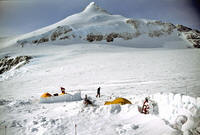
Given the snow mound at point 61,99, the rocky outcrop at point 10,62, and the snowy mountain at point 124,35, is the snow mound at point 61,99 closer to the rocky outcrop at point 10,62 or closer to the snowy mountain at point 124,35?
the rocky outcrop at point 10,62

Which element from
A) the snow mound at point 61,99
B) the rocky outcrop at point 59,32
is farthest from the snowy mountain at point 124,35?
the snow mound at point 61,99

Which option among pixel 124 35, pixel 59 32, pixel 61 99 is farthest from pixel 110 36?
pixel 61 99

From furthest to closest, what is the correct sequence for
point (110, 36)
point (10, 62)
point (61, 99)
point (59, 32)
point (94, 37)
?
A: point (59, 32), point (110, 36), point (94, 37), point (10, 62), point (61, 99)

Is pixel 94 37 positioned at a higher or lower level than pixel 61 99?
higher

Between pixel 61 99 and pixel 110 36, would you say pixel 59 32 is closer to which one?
pixel 110 36

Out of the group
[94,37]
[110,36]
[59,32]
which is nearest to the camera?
[94,37]

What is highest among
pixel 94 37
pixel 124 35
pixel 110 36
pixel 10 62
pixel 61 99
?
pixel 124 35

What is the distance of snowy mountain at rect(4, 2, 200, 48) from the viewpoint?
226ft

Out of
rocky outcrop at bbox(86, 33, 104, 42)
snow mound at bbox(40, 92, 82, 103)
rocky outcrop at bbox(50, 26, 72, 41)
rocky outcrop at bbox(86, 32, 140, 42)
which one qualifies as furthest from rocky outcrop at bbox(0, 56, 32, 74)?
rocky outcrop at bbox(86, 32, 140, 42)

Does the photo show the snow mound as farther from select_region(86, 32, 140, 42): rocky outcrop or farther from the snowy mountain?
select_region(86, 32, 140, 42): rocky outcrop

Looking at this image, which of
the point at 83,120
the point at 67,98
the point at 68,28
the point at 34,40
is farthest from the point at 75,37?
the point at 83,120

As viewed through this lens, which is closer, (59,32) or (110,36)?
(110,36)

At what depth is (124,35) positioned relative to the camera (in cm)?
7819

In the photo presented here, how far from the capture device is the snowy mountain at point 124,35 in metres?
68.9
